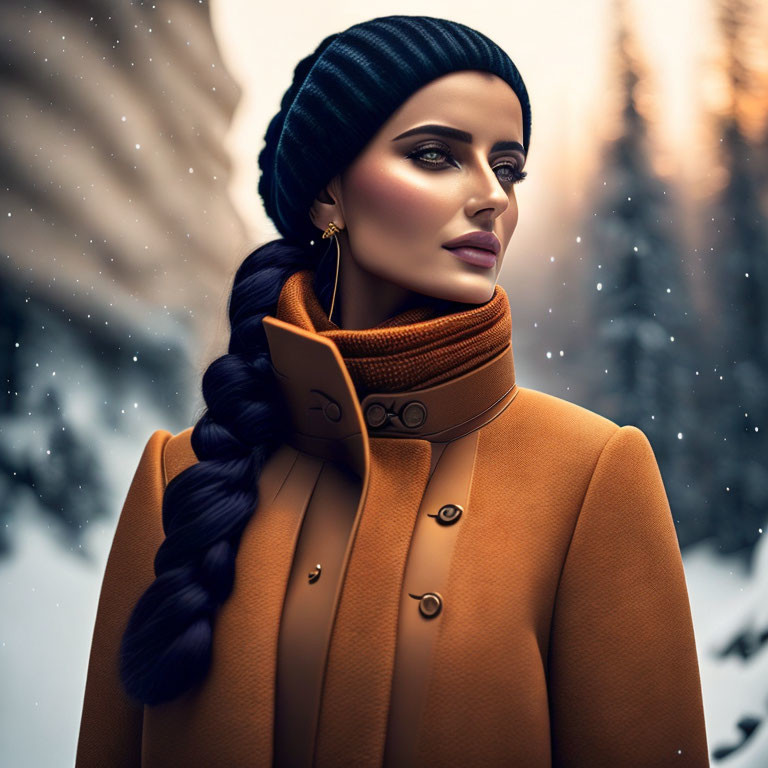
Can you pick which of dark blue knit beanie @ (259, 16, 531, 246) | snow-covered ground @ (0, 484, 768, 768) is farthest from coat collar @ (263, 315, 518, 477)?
snow-covered ground @ (0, 484, 768, 768)

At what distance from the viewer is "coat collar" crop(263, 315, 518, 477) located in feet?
3.77

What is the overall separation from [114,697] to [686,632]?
832 millimetres

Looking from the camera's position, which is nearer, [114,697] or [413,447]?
[413,447]

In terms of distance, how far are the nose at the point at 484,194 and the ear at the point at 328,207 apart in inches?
8.5

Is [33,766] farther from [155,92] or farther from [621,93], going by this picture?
[621,93]

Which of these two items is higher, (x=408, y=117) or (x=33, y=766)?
(x=408, y=117)

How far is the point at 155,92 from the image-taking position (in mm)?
2186

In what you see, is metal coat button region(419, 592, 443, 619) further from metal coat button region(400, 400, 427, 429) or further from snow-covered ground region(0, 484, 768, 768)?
snow-covered ground region(0, 484, 768, 768)

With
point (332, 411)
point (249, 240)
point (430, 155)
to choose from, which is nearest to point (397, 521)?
point (332, 411)

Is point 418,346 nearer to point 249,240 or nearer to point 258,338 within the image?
point 258,338

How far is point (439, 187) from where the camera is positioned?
3.94 feet

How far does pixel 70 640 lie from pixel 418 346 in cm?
128

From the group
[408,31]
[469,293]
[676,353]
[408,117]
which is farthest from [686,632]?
[676,353]

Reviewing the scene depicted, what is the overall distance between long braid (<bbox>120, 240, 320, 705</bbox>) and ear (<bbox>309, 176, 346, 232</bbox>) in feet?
0.33
